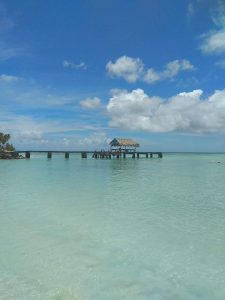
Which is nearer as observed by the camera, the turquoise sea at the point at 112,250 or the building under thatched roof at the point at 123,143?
the turquoise sea at the point at 112,250

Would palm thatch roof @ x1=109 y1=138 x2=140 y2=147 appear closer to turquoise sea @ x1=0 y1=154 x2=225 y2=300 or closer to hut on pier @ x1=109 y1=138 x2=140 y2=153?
hut on pier @ x1=109 y1=138 x2=140 y2=153

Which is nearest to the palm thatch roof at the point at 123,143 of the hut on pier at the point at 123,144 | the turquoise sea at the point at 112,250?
the hut on pier at the point at 123,144

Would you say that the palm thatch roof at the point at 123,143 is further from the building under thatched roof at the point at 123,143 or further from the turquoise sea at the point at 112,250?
the turquoise sea at the point at 112,250

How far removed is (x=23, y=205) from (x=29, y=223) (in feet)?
11.7

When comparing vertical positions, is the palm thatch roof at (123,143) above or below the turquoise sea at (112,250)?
above

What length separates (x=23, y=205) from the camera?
14.1m

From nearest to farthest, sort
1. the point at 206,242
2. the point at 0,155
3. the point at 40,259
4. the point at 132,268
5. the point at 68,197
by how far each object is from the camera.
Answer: the point at 132,268 < the point at 40,259 < the point at 206,242 < the point at 68,197 < the point at 0,155

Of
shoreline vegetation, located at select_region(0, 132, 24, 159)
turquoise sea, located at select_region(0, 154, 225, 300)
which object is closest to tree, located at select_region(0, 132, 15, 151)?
shoreline vegetation, located at select_region(0, 132, 24, 159)

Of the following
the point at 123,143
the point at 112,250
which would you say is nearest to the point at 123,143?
the point at 123,143

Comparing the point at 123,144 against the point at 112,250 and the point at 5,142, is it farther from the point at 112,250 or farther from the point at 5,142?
the point at 112,250

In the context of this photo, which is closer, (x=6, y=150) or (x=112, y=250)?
(x=112, y=250)

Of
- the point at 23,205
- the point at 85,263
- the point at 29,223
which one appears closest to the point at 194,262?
the point at 85,263

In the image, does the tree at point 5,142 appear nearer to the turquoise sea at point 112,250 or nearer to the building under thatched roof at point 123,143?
the building under thatched roof at point 123,143

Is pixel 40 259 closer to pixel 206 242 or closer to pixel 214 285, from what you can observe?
pixel 214 285
